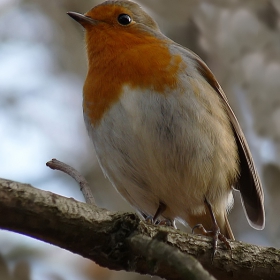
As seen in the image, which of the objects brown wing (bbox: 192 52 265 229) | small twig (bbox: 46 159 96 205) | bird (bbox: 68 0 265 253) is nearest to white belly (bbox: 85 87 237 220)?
bird (bbox: 68 0 265 253)

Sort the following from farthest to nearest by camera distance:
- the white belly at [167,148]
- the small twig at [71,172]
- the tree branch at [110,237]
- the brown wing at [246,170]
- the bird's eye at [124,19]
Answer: the bird's eye at [124,19], the brown wing at [246,170], the white belly at [167,148], the small twig at [71,172], the tree branch at [110,237]

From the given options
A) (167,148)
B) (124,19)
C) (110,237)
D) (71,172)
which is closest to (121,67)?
(167,148)

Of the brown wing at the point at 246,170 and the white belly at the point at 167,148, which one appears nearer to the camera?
the white belly at the point at 167,148

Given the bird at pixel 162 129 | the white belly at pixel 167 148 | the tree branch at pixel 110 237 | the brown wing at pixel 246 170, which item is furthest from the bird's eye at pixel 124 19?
the tree branch at pixel 110 237

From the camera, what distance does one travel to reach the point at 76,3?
580cm

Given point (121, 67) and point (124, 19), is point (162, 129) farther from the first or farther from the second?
point (124, 19)

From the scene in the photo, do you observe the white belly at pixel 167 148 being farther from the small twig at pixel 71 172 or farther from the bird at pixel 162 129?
the small twig at pixel 71 172

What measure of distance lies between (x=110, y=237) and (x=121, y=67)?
1.67 metres

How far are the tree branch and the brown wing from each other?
1315 millimetres

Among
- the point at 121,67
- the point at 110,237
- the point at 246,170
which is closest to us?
the point at 110,237

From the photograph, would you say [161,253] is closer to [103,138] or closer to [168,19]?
[103,138]

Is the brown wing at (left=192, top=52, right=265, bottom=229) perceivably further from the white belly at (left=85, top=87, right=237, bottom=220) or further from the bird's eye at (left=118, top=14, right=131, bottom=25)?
the bird's eye at (left=118, top=14, right=131, bottom=25)

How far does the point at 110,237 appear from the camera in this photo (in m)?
2.34

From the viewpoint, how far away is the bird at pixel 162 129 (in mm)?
3547
